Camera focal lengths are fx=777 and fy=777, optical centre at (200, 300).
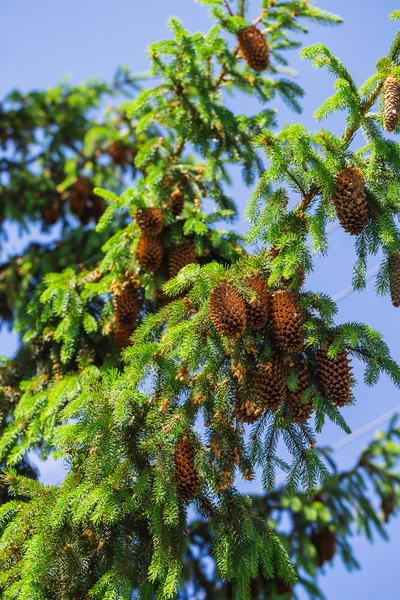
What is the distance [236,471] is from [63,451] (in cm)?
73

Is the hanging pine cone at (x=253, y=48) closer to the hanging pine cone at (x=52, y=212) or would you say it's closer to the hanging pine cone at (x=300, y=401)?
the hanging pine cone at (x=300, y=401)

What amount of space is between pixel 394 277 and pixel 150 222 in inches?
61.0

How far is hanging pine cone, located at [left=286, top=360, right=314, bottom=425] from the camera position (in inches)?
121

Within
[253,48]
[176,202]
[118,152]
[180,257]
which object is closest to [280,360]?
[180,257]

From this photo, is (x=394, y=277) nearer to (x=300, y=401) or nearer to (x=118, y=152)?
(x=300, y=401)

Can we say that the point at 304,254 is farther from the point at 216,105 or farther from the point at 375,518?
the point at 375,518

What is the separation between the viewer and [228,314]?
9.49 feet

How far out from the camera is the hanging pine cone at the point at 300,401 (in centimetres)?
306

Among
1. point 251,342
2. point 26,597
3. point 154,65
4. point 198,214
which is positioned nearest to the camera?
point 26,597

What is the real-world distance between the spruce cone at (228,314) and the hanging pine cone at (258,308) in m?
0.06

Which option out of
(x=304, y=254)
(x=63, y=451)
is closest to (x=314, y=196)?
(x=304, y=254)

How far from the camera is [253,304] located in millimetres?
2994

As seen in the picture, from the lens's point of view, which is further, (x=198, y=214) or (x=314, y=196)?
(x=198, y=214)

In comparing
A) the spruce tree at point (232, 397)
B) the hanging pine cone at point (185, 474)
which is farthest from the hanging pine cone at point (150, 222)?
the hanging pine cone at point (185, 474)
